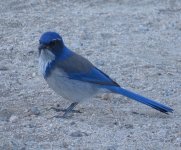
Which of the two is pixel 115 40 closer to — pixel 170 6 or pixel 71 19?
pixel 71 19

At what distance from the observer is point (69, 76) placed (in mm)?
7078

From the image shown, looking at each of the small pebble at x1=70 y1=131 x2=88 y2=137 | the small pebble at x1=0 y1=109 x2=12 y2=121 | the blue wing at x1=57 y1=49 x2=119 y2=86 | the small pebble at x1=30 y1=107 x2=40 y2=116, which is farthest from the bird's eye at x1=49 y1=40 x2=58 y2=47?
the small pebble at x1=70 y1=131 x2=88 y2=137

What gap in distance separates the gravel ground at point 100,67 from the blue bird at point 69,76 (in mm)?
212

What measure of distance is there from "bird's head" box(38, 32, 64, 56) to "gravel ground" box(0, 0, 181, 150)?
24.7 inches

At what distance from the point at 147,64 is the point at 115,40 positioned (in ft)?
3.65

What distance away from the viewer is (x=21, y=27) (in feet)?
34.1

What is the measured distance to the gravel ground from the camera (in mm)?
6605

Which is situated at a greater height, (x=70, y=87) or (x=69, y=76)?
(x=69, y=76)

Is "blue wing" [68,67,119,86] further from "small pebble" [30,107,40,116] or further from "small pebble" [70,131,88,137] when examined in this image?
"small pebble" [70,131,88,137]

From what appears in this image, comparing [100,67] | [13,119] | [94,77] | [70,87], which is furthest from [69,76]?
[100,67]

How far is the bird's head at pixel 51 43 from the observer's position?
702cm

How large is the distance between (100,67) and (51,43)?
1.83 metres

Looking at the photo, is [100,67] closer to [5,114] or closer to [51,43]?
[51,43]

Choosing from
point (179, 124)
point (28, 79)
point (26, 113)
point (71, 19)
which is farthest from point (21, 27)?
point (179, 124)
